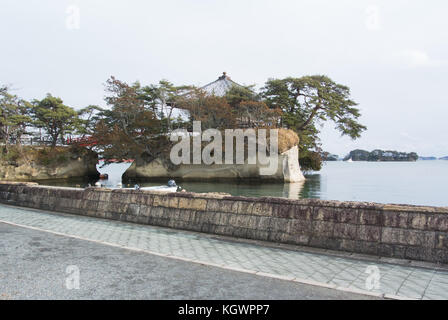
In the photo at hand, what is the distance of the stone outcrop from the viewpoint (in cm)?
4994

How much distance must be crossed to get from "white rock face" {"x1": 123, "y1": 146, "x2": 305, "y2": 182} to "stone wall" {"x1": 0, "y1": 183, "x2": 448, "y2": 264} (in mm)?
33778

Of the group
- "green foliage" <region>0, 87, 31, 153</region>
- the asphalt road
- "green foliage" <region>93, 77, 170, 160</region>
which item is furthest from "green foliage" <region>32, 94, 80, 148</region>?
the asphalt road

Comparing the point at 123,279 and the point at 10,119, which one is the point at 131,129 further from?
the point at 123,279

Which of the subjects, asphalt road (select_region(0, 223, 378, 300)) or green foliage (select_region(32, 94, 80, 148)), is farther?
green foliage (select_region(32, 94, 80, 148))

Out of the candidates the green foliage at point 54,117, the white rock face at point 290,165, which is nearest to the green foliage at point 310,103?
the white rock face at point 290,165

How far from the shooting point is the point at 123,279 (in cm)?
493

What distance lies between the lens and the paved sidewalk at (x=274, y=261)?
15.7 feet

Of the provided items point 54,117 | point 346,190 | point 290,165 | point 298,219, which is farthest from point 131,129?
point 298,219

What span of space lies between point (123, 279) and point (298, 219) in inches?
154

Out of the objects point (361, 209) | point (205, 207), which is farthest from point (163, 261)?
point (361, 209)

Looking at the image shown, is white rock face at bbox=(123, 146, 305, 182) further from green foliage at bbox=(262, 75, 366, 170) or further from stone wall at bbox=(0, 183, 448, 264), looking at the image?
stone wall at bbox=(0, 183, 448, 264)

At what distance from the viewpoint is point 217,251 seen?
263 inches

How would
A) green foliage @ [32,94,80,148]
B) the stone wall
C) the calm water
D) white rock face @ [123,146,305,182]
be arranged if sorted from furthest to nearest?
green foliage @ [32,94,80,148] → white rock face @ [123,146,305,182] → the calm water → the stone wall

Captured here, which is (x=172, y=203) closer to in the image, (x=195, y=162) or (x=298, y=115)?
(x=195, y=162)
